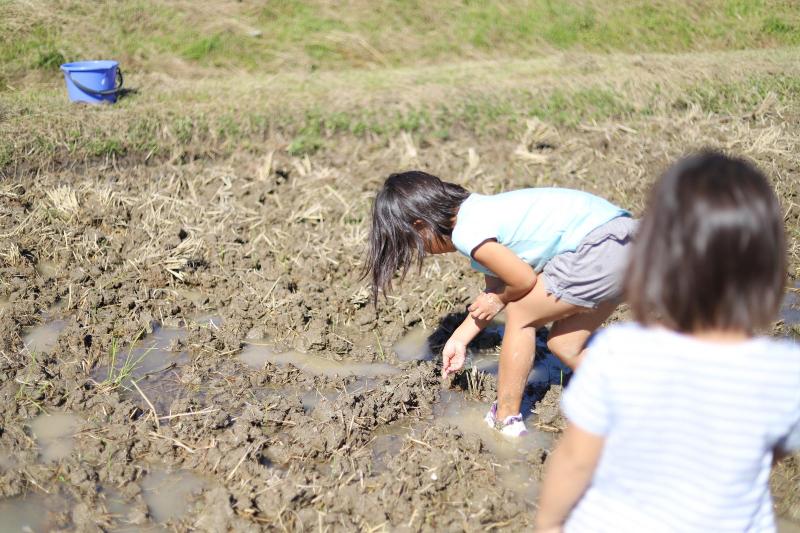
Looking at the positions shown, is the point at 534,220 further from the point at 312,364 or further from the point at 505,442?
the point at 312,364

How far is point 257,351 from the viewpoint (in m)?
4.71

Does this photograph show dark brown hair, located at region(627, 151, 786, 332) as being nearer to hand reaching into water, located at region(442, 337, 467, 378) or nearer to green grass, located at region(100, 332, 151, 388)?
hand reaching into water, located at region(442, 337, 467, 378)

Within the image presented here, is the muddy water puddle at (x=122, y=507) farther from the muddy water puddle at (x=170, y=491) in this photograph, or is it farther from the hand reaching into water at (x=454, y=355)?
the hand reaching into water at (x=454, y=355)

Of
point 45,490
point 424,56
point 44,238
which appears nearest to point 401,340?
point 45,490

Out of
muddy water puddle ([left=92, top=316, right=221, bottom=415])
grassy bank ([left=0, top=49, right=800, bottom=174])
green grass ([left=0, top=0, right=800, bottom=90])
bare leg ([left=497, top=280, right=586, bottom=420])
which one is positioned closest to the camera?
bare leg ([left=497, top=280, right=586, bottom=420])

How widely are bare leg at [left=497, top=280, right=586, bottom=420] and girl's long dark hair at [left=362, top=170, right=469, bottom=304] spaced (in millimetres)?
453

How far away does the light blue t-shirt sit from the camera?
339 cm

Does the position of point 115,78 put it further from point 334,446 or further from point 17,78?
point 334,446

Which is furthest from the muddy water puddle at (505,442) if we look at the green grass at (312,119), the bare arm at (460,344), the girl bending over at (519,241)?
the green grass at (312,119)

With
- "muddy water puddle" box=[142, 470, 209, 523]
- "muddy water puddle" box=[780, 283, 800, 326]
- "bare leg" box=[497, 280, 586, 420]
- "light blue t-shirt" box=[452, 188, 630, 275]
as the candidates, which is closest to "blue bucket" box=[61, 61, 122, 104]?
"muddy water puddle" box=[142, 470, 209, 523]

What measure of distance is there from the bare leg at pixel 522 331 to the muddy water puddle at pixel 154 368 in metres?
1.60

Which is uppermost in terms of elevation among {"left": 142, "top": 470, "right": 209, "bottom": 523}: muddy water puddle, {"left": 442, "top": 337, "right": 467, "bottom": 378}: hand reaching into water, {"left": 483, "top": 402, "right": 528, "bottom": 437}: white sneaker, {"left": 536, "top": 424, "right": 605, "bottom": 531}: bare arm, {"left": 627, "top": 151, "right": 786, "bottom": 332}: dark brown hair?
{"left": 627, "top": 151, "right": 786, "bottom": 332}: dark brown hair

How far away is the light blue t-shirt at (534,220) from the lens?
339cm

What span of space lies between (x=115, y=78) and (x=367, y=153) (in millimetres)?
2722
